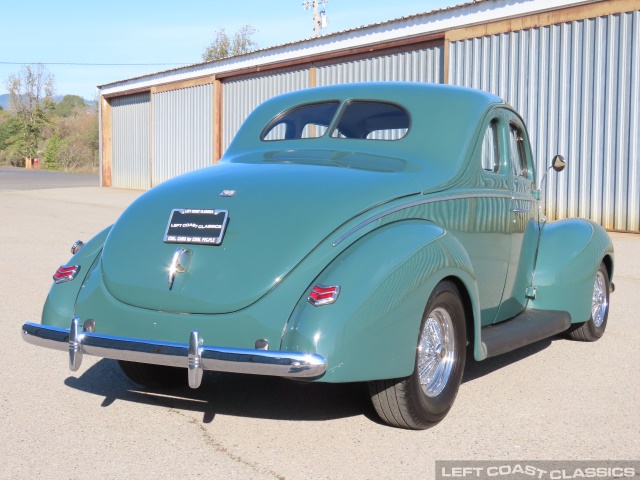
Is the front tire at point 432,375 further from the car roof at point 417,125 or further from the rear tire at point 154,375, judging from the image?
the rear tire at point 154,375

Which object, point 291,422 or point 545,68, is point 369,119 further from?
point 545,68

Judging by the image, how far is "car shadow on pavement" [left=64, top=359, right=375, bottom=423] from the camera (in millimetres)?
4473

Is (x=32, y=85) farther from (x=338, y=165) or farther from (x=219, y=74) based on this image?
(x=338, y=165)

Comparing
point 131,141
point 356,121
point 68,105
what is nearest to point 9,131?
point 131,141

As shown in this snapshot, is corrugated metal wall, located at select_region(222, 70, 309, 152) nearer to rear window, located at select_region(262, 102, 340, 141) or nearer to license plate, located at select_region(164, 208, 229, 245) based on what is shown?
rear window, located at select_region(262, 102, 340, 141)

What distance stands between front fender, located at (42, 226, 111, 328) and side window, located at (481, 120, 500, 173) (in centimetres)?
233

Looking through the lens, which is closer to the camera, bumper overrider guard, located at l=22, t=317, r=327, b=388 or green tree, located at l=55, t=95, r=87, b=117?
bumper overrider guard, located at l=22, t=317, r=327, b=388

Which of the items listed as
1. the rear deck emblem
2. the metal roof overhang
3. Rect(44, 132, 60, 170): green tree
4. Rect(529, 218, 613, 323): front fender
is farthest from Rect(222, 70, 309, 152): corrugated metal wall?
Rect(44, 132, 60, 170): green tree

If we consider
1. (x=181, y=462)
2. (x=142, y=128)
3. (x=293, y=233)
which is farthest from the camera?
Answer: (x=142, y=128)

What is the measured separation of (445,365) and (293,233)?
1.06 metres

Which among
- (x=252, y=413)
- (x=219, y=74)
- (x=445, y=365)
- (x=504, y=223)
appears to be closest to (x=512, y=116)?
(x=504, y=223)

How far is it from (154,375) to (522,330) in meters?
2.12

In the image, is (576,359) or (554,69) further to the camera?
(554,69)

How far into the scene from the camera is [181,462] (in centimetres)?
372
